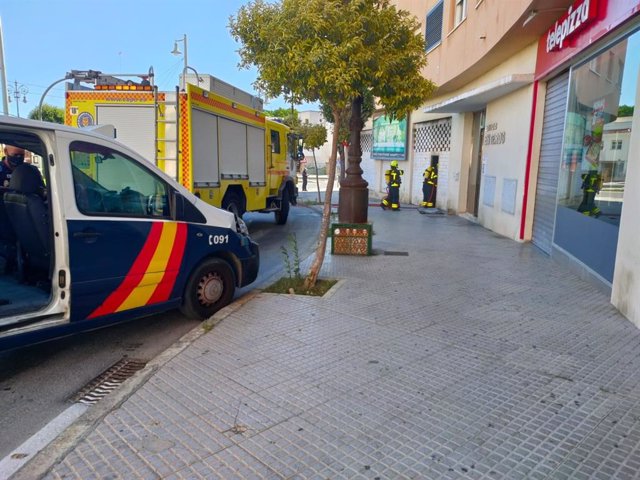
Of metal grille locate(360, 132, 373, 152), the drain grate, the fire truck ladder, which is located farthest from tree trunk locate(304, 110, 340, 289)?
metal grille locate(360, 132, 373, 152)

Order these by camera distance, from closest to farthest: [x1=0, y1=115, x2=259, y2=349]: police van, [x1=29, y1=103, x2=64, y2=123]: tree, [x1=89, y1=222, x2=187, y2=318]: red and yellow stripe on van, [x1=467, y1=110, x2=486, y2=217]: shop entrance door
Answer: [x1=0, y1=115, x2=259, y2=349]: police van → [x1=89, y1=222, x2=187, y2=318]: red and yellow stripe on van → [x1=467, y1=110, x2=486, y2=217]: shop entrance door → [x1=29, y1=103, x2=64, y2=123]: tree

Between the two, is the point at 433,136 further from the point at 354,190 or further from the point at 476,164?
the point at 354,190

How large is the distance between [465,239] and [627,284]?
19.0 feet

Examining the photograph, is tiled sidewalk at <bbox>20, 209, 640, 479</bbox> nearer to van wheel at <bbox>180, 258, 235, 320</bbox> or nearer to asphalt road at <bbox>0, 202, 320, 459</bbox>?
van wheel at <bbox>180, 258, 235, 320</bbox>

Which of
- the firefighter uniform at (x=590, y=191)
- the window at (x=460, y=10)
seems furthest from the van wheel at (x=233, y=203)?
the window at (x=460, y=10)

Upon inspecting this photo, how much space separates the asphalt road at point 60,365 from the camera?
336 cm

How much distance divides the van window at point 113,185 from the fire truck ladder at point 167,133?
4176 millimetres

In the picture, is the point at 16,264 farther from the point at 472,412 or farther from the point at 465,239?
the point at 465,239

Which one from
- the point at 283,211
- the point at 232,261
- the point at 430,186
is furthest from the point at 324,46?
the point at 430,186

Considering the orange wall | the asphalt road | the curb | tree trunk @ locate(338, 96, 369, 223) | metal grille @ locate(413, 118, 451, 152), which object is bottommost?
the asphalt road

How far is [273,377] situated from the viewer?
381cm

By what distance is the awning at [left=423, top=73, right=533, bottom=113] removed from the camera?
1022cm

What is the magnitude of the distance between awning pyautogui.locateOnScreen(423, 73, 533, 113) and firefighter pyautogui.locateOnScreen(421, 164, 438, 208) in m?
2.50

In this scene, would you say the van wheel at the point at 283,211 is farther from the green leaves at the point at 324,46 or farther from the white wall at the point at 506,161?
the green leaves at the point at 324,46
